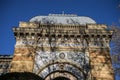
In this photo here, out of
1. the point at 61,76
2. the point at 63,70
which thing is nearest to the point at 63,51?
the point at 63,70

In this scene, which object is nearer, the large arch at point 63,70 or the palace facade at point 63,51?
the large arch at point 63,70

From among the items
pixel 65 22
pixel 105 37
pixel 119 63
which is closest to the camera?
pixel 105 37

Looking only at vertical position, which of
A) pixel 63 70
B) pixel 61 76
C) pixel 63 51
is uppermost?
pixel 63 51

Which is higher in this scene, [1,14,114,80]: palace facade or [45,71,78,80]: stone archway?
[1,14,114,80]: palace facade

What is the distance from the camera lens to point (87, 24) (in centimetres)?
1675

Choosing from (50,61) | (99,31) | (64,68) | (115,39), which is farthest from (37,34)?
(115,39)

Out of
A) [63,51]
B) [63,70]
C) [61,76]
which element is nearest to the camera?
[61,76]

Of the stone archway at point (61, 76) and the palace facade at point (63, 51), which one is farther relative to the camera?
the palace facade at point (63, 51)

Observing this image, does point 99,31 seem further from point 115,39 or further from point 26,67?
point 26,67

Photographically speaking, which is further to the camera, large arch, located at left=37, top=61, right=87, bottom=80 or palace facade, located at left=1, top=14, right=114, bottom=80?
palace facade, located at left=1, top=14, right=114, bottom=80

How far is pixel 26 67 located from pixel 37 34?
277cm

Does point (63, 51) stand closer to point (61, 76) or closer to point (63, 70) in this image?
point (63, 70)

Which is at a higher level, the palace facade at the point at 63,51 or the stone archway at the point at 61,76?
the palace facade at the point at 63,51

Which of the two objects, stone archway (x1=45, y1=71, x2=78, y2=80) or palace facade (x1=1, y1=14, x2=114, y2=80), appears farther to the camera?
palace facade (x1=1, y1=14, x2=114, y2=80)
